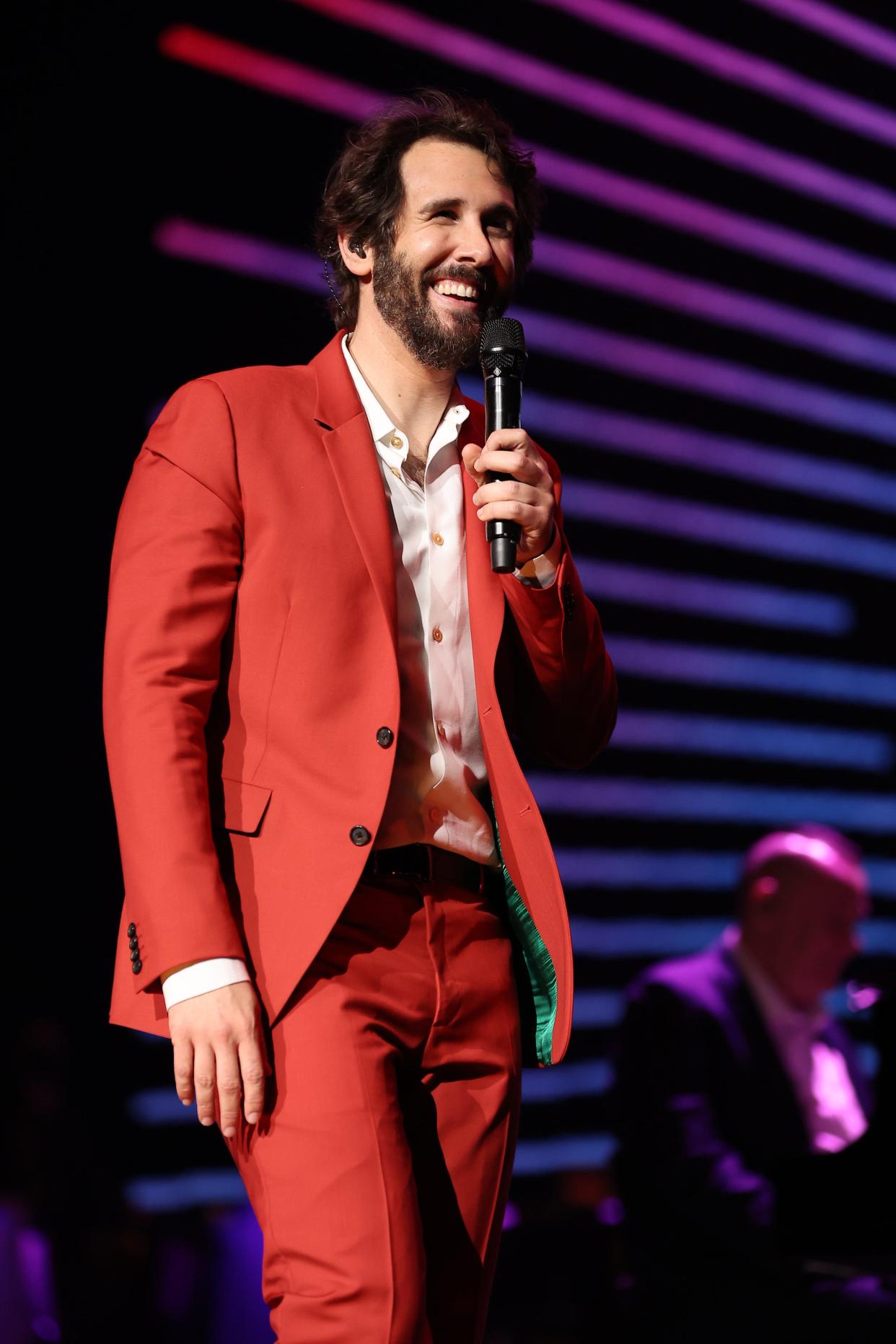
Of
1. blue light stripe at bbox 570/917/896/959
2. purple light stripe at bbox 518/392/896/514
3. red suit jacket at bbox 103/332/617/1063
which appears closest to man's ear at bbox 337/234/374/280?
red suit jacket at bbox 103/332/617/1063

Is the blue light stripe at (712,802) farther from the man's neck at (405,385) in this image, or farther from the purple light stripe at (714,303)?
the man's neck at (405,385)

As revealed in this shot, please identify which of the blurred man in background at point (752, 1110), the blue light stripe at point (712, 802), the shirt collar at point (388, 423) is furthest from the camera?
the blue light stripe at point (712, 802)

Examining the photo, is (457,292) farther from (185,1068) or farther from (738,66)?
(738,66)

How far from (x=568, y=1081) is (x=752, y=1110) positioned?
958 mm

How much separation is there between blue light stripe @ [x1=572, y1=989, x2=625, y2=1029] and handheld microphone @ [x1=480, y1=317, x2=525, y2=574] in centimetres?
297

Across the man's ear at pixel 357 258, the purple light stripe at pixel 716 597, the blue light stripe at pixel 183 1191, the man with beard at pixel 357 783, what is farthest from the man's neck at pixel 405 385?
the purple light stripe at pixel 716 597

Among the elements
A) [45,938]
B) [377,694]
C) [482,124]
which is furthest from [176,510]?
[45,938]

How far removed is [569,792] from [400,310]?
2693 mm

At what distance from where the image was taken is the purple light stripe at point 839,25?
A: 4770 millimetres

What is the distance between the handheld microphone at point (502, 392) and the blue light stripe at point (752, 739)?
9.08 ft

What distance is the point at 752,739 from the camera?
15.6 feet

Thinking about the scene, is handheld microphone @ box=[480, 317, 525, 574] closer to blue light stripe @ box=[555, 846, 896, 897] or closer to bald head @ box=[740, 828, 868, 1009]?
bald head @ box=[740, 828, 868, 1009]

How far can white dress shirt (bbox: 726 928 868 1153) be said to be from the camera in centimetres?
366

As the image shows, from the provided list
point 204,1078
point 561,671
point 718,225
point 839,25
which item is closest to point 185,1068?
point 204,1078
